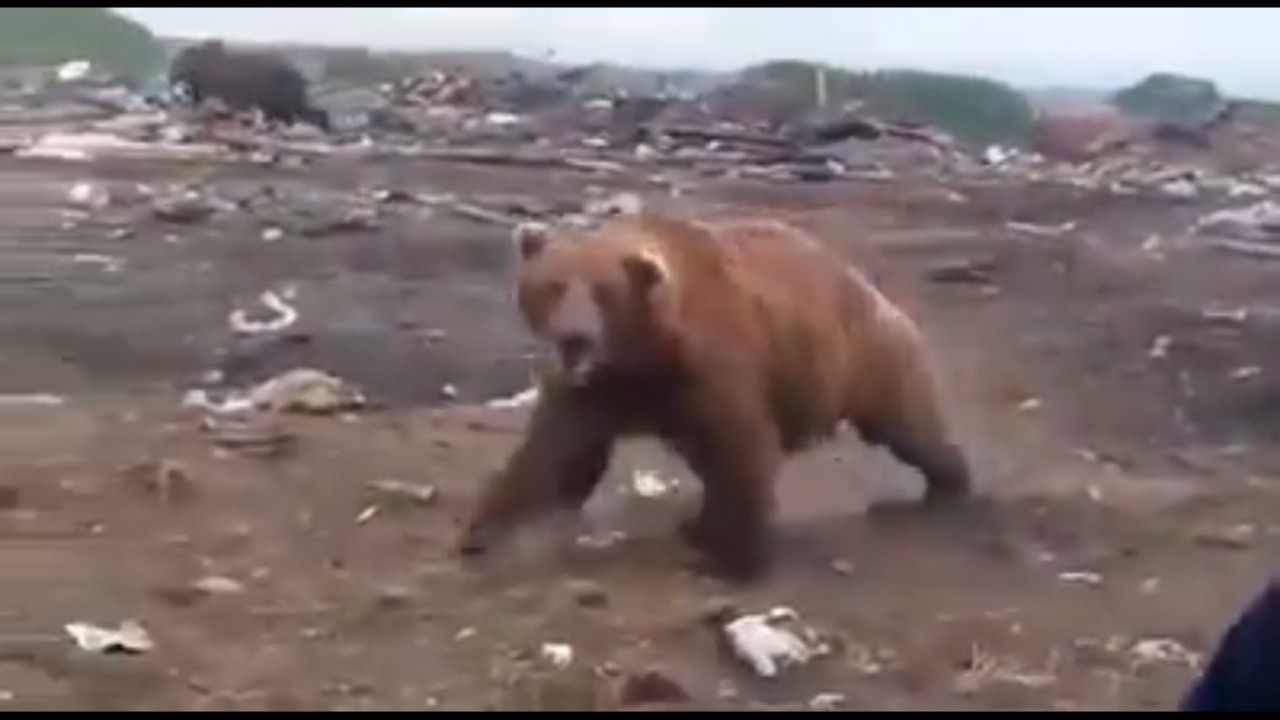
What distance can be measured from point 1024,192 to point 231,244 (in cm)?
69

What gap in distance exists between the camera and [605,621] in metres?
1.82

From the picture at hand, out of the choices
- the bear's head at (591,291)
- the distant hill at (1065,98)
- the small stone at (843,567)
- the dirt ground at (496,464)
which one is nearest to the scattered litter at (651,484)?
the dirt ground at (496,464)

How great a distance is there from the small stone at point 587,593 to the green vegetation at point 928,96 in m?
0.42

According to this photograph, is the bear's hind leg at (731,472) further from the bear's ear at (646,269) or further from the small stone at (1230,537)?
the small stone at (1230,537)

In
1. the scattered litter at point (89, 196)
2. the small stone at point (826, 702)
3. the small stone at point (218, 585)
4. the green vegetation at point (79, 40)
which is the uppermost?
the green vegetation at point (79, 40)

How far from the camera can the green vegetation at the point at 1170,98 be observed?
1.92m

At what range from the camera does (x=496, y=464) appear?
2.07m

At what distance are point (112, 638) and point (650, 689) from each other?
0.38 m

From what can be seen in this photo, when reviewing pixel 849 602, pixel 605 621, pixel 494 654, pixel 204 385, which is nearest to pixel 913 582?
pixel 849 602

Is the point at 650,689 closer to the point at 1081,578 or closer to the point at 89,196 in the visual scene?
the point at 1081,578

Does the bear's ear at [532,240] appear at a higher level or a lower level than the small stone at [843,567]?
higher

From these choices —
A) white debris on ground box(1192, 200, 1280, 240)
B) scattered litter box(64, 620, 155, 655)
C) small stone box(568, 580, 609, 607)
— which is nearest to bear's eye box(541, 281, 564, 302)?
small stone box(568, 580, 609, 607)

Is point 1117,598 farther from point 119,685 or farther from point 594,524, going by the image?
point 119,685

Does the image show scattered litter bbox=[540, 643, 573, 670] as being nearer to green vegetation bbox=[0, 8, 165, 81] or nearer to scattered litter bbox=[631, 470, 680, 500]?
scattered litter bbox=[631, 470, 680, 500]
